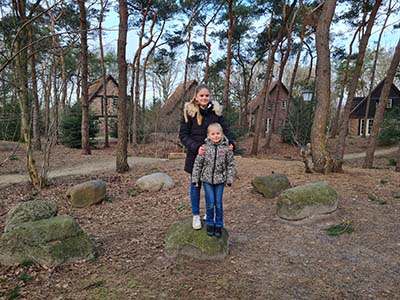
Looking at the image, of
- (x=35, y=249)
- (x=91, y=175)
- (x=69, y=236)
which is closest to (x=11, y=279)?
(x=35, y=249)

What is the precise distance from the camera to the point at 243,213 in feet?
15.5

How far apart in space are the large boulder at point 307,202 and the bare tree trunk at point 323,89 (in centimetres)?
235

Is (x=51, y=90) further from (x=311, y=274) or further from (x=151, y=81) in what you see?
(x=151, y=81)

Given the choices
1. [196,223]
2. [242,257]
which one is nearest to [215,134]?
[196,223]

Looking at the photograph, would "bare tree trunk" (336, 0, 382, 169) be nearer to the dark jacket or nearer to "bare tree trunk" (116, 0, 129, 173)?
"bare tree trunk" (116, 0, 129, 173)

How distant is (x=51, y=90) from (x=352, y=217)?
5905mm

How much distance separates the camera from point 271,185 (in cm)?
530

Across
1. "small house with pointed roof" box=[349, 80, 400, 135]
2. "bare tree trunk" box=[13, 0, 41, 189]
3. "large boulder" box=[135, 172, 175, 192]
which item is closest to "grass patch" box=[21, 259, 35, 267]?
"bare tree trunk" box=[13, 0, 41, 189]

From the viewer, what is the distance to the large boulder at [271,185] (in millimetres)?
5270

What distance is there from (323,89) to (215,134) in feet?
15.2

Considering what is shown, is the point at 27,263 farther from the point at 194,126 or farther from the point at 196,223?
the point at 194,126

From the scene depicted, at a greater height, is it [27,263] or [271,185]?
[271,185]

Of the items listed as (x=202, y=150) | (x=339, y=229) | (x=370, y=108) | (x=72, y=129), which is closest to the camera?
(x=202, y=150)

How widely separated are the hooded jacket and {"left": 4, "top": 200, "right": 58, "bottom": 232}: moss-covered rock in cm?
217
